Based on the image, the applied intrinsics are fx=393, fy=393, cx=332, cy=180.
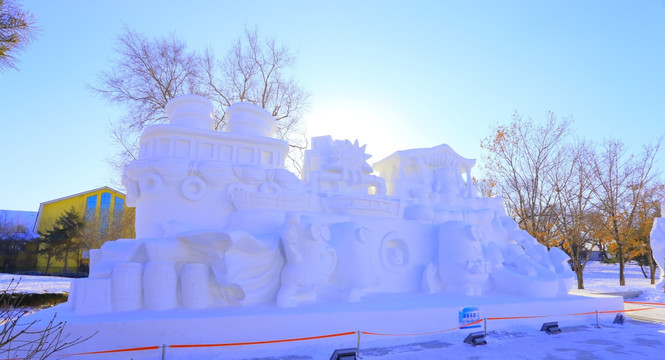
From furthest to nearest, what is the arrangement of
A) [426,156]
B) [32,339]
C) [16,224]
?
1. [16,224]
2. [426,156]
3. [32,339]

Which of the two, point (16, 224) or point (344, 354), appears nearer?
point (344, 354)

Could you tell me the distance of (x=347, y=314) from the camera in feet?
16.4

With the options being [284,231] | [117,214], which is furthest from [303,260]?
[117,214]

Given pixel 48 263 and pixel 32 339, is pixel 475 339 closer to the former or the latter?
pixel 32 339

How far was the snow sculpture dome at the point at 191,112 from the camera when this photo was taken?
679cm

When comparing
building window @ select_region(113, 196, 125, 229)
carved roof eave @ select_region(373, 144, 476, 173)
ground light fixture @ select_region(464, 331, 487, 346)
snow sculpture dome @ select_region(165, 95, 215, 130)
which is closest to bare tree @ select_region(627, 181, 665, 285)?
carved roof eave @ select_region(373, 144, 476, 173)

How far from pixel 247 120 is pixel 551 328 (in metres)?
6.05

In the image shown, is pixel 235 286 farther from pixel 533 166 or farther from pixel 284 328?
pixel 533 166

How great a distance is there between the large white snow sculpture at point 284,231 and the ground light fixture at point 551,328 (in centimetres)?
79

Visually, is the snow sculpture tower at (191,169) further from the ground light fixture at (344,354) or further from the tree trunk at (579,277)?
the tree trunk at (579,277)

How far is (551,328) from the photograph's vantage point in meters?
6.12

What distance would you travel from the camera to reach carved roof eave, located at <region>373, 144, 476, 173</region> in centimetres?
848

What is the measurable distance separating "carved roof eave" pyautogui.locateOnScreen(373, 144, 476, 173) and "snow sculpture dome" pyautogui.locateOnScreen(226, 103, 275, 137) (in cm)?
291

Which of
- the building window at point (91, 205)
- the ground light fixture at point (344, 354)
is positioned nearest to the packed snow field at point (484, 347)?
the ground light fixture at point (344, 354)
